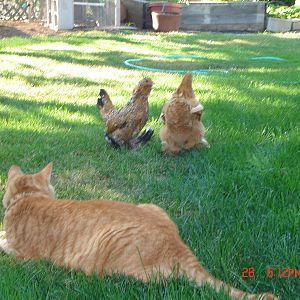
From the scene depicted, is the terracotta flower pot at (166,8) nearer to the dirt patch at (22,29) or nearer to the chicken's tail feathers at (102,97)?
the dirt patch at (22,29)

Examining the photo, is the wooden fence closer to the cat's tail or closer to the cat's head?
the cat's head

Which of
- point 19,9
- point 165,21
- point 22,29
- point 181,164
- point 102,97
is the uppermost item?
point 19,9

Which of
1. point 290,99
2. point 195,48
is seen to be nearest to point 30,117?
point 290,99

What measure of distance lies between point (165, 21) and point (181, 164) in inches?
468

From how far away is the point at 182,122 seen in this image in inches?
187

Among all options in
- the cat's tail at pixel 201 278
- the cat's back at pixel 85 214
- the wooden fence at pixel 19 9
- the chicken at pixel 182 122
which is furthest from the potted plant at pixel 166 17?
the cat's tail at pixel 201 278

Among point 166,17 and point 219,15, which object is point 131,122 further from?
point 219,15

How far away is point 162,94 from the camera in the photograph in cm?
698

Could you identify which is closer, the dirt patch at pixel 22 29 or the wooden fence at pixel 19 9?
the dirt patch at pixel 22 29

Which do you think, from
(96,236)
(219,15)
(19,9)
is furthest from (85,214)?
(219,15)

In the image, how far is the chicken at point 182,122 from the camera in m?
4.72

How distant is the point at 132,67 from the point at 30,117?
3748 mm

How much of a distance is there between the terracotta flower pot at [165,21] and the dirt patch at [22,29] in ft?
10.5

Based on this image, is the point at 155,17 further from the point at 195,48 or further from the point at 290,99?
the point at 290,99
